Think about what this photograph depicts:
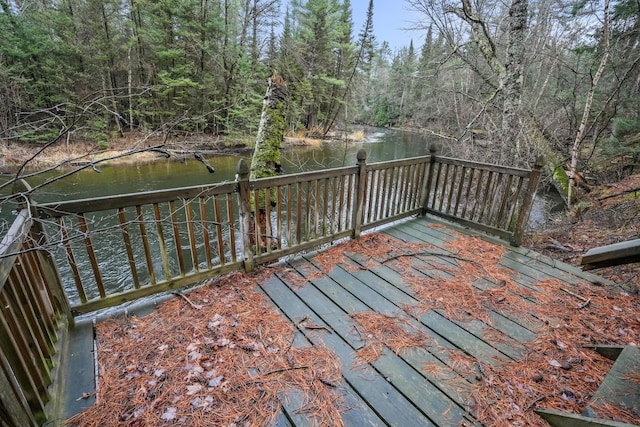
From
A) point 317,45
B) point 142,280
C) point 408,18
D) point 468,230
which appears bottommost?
point 142,280

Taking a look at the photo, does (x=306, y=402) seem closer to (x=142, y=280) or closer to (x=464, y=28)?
(x=142, y=280)

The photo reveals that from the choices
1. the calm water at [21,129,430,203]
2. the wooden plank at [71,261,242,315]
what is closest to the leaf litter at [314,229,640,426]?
the wooden plank at [71,261,242,315]

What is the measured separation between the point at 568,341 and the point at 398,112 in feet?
104

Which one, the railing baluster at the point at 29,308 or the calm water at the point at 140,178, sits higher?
the railing baluster at the point at 29,308

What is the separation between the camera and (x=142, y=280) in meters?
4.90

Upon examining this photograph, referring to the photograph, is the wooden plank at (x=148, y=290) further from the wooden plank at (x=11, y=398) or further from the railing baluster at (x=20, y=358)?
the wooden plank at (x=11, y=398)

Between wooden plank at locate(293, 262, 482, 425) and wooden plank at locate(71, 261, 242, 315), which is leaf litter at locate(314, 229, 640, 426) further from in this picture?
wooden plank at locate(71, 261, 242, 315)

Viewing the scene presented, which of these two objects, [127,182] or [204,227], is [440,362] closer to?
[204,227]

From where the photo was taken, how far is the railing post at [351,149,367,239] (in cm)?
344

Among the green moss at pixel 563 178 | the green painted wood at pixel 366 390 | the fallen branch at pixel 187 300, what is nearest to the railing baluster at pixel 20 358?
the fallen branch at pixel 187 300

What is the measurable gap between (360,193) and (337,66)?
60.1 ft

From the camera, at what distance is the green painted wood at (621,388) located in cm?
152

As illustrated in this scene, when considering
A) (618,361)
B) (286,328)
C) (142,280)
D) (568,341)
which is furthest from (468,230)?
(142,280)

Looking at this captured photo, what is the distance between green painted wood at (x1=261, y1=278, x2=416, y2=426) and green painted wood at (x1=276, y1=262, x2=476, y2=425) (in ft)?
0.17
